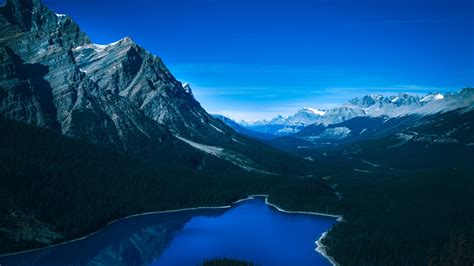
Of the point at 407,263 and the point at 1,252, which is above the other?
the point at 407,263

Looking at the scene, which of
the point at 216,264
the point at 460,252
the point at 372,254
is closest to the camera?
the point at 460,252

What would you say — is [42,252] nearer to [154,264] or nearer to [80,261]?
[80,261]

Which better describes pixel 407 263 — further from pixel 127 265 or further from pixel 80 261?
pixel 80 261

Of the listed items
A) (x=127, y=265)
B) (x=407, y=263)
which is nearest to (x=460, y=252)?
(x=407, y=263)

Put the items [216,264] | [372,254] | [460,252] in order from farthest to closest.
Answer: [372,254]
[216,264]
[460,252]

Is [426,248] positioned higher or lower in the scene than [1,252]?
higher

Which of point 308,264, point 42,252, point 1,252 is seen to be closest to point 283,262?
point 308,264

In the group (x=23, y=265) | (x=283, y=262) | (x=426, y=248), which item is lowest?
(x=23, y=265)

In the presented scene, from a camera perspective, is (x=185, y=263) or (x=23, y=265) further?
(x=185, y=263)

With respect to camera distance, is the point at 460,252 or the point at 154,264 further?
the point at 154,264
